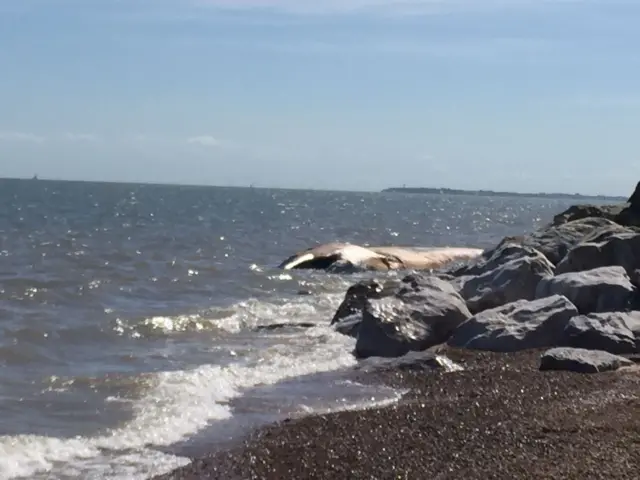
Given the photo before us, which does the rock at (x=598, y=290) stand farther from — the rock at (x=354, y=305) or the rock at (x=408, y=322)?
the rock at (x=354, y=305)

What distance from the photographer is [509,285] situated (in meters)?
18.2

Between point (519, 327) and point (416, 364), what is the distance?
204 centimetres

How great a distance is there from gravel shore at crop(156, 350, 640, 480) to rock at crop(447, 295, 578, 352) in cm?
Answer: 231

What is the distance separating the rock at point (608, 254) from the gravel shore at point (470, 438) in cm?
689

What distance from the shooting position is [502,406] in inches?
420

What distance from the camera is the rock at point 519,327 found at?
14445 mm

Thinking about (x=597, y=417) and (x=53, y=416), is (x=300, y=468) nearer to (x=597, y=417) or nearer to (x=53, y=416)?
(x=597, y=417)

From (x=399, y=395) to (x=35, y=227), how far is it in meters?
46.9

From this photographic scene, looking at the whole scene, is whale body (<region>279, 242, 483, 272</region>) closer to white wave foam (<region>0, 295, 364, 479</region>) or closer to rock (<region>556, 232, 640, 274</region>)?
rock (<region>556, 232, 640, 274</region>)

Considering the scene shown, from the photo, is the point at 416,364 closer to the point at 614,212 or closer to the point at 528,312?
the point at 528,312

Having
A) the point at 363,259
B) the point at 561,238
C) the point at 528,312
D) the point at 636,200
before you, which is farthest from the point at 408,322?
the point at 363,259

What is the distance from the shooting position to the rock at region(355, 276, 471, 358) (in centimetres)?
1513

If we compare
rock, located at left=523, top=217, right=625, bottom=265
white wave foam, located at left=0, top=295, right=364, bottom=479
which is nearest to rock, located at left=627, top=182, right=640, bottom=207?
rock, located at left=523, top=217, right=625, bottom=265

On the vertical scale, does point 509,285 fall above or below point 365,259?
above
